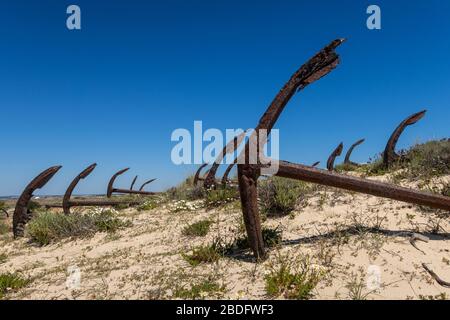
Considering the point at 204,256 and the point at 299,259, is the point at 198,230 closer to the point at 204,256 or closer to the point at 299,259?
the point at 204,256

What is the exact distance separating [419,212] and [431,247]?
1076 mm

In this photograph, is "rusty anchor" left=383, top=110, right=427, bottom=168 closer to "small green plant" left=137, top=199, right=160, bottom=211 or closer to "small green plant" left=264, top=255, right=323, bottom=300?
"small green plant" left=264, top=255, right=323, bottom=300

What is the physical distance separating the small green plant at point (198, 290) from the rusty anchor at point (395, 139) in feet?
18.9

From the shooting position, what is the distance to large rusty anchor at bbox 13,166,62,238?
281 inches

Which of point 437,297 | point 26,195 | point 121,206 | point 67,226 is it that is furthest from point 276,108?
point 121,206

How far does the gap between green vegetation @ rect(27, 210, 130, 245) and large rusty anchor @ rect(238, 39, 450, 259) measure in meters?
4.16

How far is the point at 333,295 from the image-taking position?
111 inches

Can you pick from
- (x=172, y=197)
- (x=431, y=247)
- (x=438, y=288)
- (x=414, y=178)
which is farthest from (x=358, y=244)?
(x=172, y=197)

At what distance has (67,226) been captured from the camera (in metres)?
6.74

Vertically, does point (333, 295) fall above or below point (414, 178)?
below

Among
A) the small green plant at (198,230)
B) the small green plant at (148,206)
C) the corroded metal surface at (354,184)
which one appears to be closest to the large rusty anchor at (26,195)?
the small green plant at (148,206)

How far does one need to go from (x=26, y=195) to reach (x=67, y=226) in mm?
1245

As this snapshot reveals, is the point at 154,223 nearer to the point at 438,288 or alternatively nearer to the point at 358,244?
the point at 358,244
